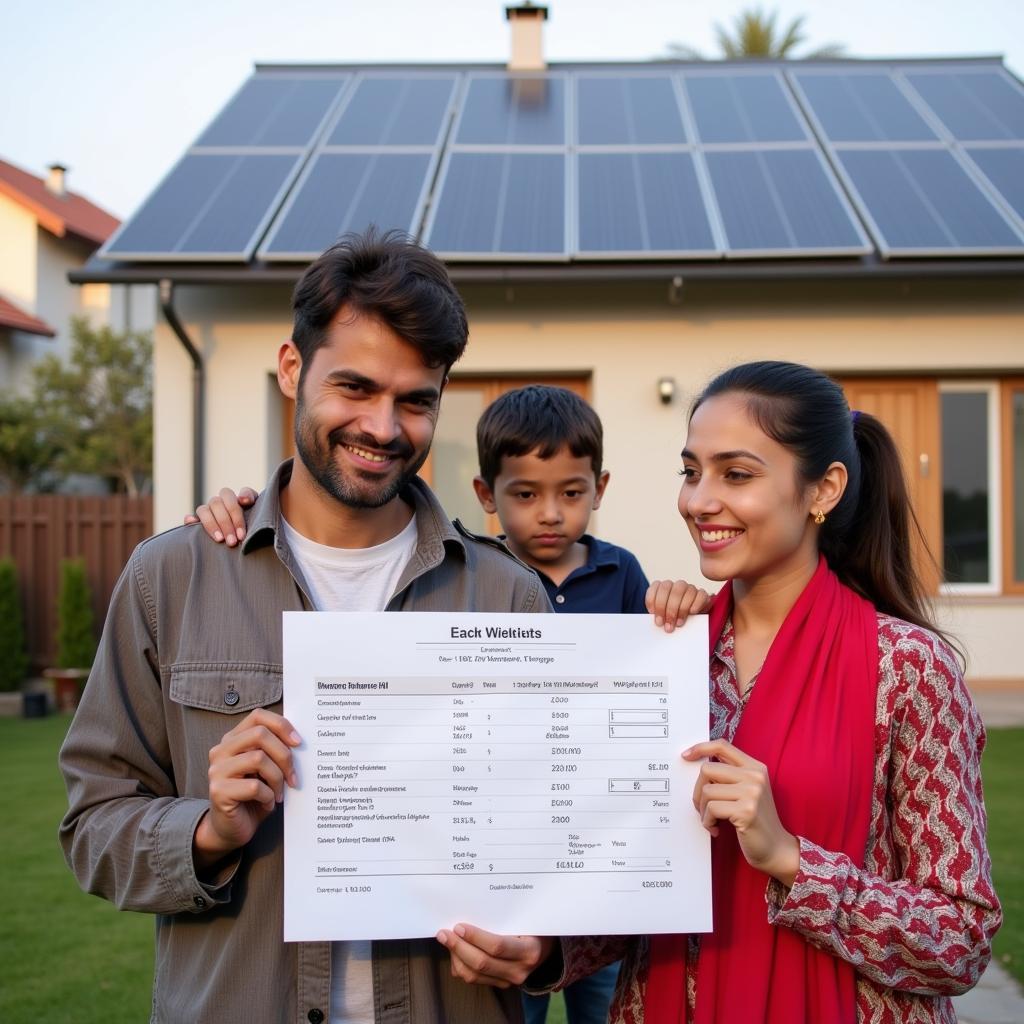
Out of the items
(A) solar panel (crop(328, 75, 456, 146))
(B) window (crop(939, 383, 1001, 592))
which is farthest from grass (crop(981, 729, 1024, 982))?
(A) solar panel (crop(328, 75, 456, 146))

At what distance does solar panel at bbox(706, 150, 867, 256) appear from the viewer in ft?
27.3

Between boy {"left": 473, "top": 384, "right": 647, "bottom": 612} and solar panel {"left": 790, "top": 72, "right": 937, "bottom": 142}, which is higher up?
solar panel {"left": 790, "top": 72, "right": 937, "bottom": 142}

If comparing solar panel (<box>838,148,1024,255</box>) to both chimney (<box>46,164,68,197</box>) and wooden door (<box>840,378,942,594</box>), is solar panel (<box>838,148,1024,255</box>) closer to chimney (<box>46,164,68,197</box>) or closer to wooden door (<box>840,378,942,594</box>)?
wooden door (<box>840,378,942,594</box>)

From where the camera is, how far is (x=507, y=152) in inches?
389

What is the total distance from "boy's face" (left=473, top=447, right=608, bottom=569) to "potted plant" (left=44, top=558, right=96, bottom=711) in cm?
860

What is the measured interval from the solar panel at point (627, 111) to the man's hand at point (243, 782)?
9.34 m

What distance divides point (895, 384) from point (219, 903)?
8738 millimetres

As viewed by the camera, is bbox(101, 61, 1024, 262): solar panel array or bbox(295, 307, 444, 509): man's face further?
bbox(101, 61, 1024, 262): solar panel array

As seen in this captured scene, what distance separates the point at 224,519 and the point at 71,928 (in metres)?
3.68

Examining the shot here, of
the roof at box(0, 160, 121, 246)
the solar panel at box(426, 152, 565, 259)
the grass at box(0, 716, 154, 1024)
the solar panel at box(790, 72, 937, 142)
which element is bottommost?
the grass at box(0, 716, 154, 1024)

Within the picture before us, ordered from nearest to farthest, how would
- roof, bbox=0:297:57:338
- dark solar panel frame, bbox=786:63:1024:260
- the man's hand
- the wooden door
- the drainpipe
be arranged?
the man's hand, dark solar panel frame, bbox=786:63:1024:260, the drainpipe, the wooden door, roof, bbox=0:297:57:338

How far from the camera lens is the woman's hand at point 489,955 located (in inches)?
70.3

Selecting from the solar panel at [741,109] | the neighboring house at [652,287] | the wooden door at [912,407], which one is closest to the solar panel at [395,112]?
the neighboring house at [652,287]

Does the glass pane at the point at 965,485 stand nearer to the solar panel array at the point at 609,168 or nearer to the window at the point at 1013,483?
the window at the point at 1013,483
